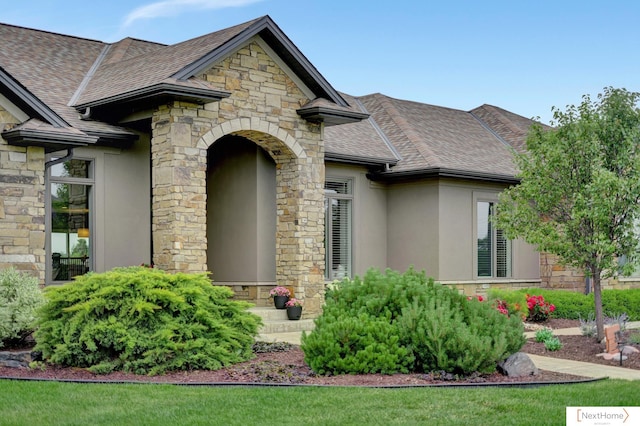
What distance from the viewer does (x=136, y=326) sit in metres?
10.2

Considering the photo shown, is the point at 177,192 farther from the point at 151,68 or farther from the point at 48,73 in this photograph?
the point at 48,73

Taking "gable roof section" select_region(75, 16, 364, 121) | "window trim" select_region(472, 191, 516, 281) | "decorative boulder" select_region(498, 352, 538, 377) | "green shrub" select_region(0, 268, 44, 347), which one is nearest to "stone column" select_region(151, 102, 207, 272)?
"gable roof section" select_region(75, 16, 364, 121)

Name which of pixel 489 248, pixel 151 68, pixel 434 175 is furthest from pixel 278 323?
pixel 489 248

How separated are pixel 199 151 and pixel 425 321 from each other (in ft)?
21.0

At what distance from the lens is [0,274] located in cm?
1231

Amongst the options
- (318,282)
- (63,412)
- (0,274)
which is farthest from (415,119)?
(63,412)

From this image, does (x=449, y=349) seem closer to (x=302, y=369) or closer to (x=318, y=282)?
(x=302, y=369)

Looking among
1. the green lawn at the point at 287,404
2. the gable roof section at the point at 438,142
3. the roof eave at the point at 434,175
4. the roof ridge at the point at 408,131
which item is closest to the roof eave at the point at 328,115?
the roof eave at the point at 434,175

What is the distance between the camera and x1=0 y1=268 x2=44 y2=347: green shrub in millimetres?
11445

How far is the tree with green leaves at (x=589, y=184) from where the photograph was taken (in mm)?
→ 12719

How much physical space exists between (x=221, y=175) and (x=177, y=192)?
2.79m

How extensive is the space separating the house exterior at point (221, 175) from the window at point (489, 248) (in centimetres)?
4

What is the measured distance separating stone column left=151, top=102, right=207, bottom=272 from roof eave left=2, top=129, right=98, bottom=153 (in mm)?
1235

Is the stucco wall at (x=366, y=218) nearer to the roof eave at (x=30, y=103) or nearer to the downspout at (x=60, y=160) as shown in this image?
the downspout at (x=60, y=160)
